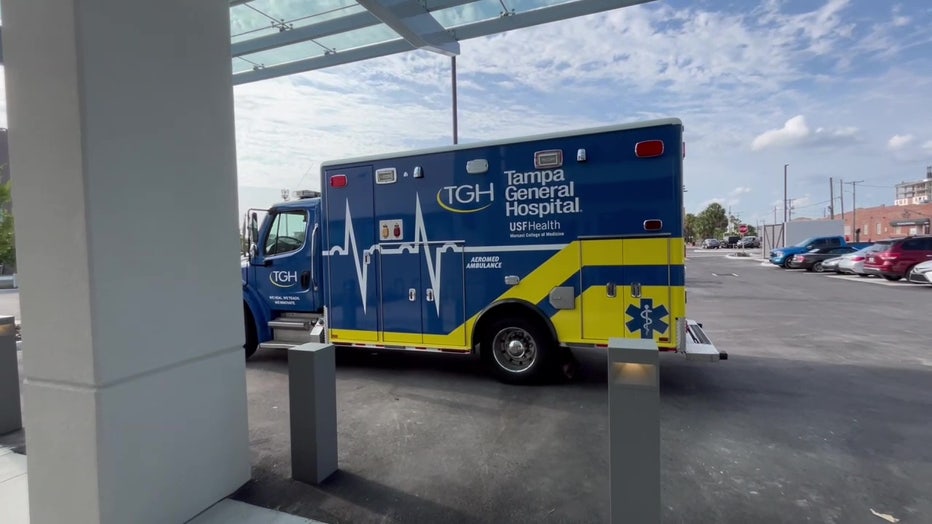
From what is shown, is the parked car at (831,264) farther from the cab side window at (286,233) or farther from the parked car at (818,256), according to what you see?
the cab side window at (286,233)

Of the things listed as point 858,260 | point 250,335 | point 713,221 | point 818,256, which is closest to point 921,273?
point 858,260

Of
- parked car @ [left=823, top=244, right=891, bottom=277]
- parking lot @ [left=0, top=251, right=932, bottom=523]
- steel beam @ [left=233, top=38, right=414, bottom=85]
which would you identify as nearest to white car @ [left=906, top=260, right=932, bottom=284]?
parked car @ [left=823, top=244, right=891, bottom=277]

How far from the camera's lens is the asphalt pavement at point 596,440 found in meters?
3.38

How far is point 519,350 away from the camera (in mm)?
6047

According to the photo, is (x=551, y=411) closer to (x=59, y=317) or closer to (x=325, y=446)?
(x=325, y=446)

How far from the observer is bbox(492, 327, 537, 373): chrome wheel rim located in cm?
600

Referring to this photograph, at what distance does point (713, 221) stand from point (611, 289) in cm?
9524

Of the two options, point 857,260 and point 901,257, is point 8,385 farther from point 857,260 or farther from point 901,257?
point 857,260

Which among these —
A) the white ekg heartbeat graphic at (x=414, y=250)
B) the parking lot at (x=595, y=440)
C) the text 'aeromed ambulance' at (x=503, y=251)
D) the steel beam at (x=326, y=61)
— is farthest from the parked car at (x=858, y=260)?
the steel beam at (x=326, y=61)

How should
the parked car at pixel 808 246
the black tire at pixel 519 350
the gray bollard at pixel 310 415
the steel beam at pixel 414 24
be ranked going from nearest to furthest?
the gray bollard at pixel 310 415, the steel beam at pixel 414 24, the black tire at pixel 519 350, the parked car at pixel 808 246

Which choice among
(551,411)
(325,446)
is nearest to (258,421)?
(325,446)

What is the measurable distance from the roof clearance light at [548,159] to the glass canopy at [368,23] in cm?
172

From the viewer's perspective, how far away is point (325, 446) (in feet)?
12.3

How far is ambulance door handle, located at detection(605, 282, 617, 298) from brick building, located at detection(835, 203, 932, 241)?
69814mm
